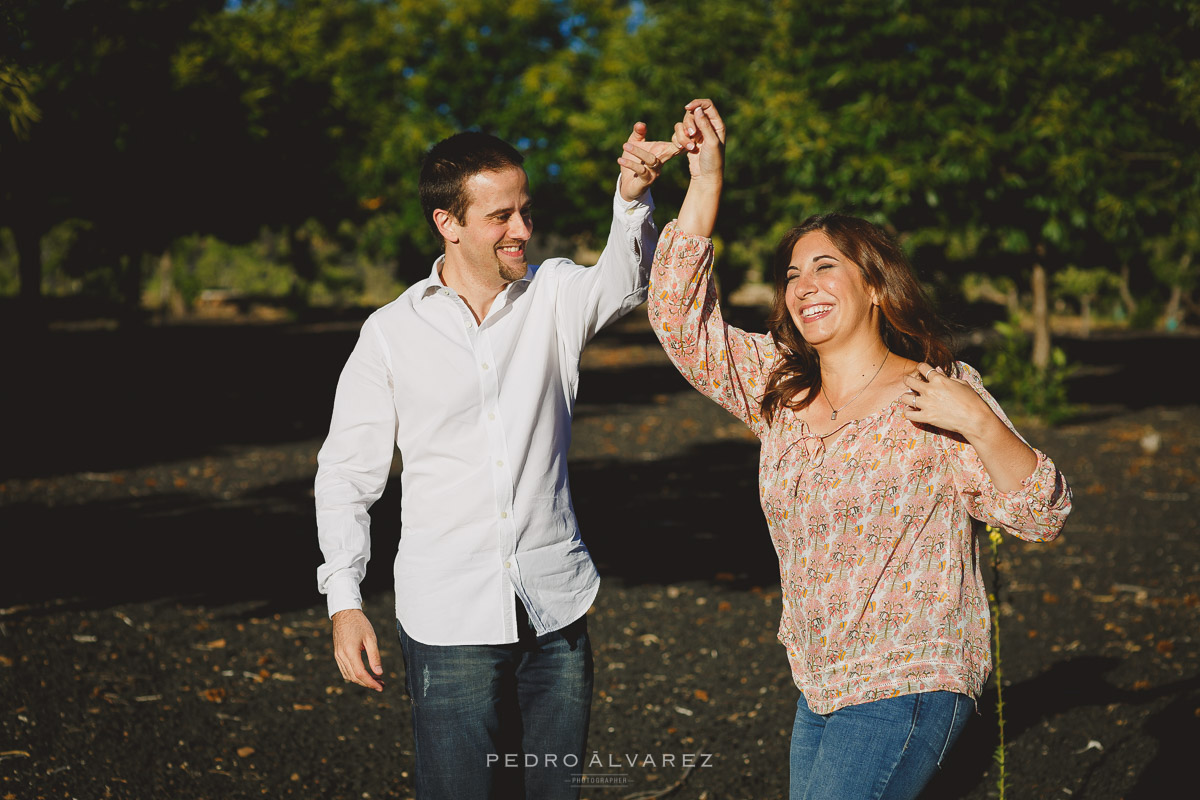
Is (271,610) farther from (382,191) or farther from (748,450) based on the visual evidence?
(382,191)

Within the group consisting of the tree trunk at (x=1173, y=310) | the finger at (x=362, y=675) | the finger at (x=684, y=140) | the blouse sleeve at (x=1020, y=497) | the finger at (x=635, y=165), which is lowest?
the tree trunk at (x=1173, y=310)

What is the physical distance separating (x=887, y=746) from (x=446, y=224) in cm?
171

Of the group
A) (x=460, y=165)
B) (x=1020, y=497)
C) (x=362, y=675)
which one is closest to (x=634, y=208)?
(x=460, y=165)

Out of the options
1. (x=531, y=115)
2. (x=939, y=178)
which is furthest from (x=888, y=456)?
(x=531, y=115)

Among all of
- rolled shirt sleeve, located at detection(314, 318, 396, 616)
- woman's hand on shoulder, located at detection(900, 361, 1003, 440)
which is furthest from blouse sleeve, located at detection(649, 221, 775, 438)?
rolled shirt sleeve, located at detection(314, 318, 396, 616)

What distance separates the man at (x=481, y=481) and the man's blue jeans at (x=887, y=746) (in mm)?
713

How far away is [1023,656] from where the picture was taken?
19.7 feet

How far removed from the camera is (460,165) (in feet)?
8.96

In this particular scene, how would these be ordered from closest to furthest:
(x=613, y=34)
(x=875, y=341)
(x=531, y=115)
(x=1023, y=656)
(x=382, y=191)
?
(x=875, y=341) → (x=1023, y=656) → (x=613, y=34) → (x=531, y=115) → (x=382, y=191)

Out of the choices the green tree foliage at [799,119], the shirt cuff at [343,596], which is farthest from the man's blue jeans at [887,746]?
the green tree foliage at [799,119]

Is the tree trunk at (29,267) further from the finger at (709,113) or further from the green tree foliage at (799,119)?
the finger at (709,113)

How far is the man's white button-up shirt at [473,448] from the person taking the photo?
8.74 ft

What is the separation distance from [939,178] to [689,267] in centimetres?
1030

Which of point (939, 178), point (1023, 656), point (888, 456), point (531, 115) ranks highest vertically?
point (531, 115)
